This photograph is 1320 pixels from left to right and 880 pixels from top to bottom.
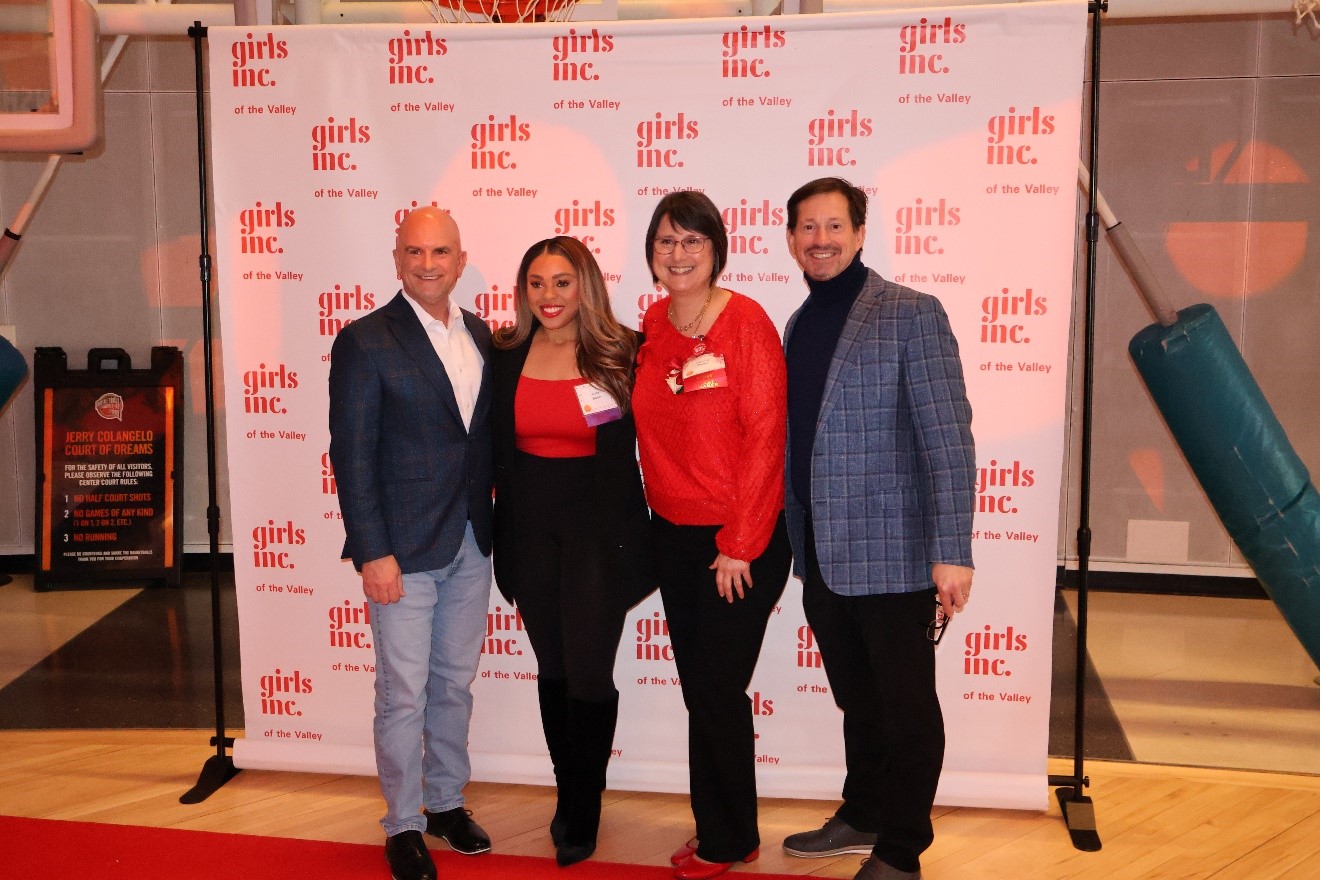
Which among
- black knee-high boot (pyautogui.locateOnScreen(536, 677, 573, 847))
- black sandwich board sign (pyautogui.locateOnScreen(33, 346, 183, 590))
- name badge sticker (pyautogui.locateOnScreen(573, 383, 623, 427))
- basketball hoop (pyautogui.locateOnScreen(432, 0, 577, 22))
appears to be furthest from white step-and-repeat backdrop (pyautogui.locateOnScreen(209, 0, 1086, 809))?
black sandwich board sign (pyautogui.locateOnScreen(33, 346, 183, 590))

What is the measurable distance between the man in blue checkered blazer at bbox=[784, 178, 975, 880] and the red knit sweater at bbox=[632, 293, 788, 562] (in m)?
0.10

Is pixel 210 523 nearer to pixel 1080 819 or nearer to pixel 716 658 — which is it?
pixel 716 658

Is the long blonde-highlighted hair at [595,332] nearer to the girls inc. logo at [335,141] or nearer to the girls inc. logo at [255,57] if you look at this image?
the girls inc. logo at [335,141]

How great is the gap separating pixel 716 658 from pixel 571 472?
1.76 feet

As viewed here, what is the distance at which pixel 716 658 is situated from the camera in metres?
2.43

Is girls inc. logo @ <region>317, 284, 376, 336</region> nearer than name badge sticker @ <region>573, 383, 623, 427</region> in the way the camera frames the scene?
No

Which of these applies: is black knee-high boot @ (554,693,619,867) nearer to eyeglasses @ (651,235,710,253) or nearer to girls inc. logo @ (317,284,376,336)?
eyeglasses @ (651,235,710,253)

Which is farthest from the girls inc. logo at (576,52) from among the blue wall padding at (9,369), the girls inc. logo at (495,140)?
the blue wall padding at (9,369)

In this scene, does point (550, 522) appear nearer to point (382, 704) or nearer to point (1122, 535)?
point (382, 704)

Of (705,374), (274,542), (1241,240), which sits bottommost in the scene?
(274,542)

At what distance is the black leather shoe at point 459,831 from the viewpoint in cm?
278

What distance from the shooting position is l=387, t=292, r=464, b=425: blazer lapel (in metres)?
2.51

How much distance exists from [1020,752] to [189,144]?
4.59m

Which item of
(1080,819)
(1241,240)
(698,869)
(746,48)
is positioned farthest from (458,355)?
(1241,240)
